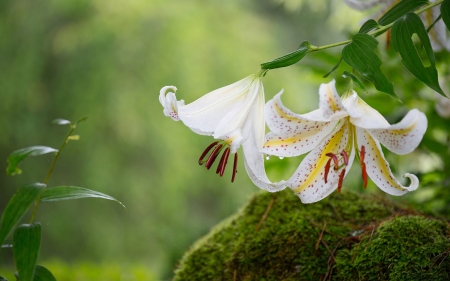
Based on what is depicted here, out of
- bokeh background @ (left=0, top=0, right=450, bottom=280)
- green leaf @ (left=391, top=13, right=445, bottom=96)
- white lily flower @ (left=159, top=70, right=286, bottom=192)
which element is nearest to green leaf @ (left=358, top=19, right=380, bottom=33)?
green leaf @ (left=391, top=13, right=445, bottom=96)

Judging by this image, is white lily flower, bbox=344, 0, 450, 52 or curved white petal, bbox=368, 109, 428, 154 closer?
curved white petal, bbox=368, 109, 428, 154

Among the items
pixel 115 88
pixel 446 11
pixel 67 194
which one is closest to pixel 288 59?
pixel 446 11

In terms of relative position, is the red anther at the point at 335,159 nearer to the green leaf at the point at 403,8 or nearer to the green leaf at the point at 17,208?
the green leaf at the point at 403,8

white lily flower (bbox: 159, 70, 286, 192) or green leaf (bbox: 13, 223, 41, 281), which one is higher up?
white lily flower (bbox: 159, 70, 286, 192)

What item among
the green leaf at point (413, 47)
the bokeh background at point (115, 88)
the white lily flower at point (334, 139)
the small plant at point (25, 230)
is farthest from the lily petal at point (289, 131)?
the bokeh background at point (115, 88)

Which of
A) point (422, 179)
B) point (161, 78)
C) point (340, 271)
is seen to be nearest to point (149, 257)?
point (161, 78)

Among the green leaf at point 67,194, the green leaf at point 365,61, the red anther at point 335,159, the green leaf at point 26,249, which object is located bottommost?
the green leaf at point 26,249

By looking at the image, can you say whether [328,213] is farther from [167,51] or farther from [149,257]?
[149,257]

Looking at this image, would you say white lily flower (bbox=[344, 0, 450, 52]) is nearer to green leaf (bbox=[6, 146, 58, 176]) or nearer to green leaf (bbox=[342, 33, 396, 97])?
green leaf (bbox=[342, 33, 396, 97])
